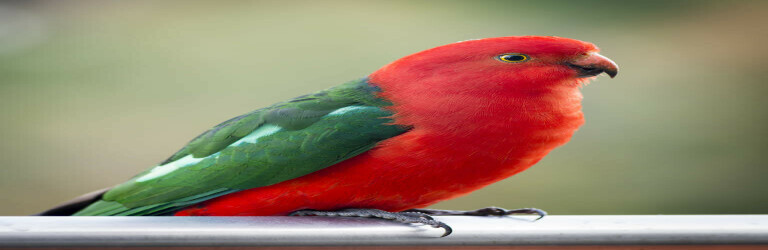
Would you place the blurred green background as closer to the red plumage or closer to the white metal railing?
the red plumage

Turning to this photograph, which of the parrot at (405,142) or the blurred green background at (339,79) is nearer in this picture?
the parrot at (405,142)

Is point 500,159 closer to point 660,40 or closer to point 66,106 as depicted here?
point 660,40

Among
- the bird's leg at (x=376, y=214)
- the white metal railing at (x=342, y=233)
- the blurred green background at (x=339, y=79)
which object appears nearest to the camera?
the white metal railing at (x=342, y=233)

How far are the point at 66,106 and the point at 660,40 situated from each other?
87.0 inches

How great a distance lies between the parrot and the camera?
2.94ft

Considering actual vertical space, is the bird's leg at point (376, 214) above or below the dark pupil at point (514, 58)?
below

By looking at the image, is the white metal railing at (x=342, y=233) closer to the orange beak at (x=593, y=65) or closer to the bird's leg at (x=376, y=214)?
the bird's leg at (x=376, y=214)

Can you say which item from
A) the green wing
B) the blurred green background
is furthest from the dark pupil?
the blurred green background

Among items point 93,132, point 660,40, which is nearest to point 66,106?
point 93,132

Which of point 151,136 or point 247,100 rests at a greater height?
point 247,100

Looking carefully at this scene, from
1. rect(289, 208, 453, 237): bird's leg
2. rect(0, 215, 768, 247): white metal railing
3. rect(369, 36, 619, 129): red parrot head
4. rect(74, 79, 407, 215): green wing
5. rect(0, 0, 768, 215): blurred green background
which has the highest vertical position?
rect(0, 0, 768, 215): blurred green background

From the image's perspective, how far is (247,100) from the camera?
2178mm

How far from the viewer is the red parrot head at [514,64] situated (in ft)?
3.05

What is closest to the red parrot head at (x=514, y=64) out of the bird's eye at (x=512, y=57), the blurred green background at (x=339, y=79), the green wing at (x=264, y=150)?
the bird's eye at (x=512, y=57)
